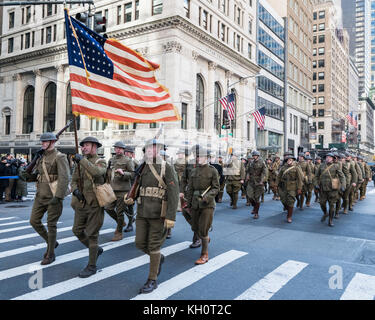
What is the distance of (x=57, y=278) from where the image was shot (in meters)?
Result: 4.83

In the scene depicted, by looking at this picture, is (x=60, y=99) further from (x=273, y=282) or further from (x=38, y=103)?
(x=273, y=282)

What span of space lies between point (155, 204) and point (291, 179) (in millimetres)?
7172

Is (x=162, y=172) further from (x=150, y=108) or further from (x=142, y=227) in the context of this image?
(x=150, y=108)

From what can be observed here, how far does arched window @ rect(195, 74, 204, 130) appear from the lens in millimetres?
35406

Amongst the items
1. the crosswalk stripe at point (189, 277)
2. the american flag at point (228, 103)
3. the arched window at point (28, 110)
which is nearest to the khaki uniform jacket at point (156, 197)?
the crosswalk stripe at point (189, 277)

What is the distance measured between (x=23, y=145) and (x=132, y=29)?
2237cm

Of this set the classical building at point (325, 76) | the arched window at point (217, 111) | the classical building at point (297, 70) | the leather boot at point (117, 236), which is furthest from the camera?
the classical building at point (325, 76)

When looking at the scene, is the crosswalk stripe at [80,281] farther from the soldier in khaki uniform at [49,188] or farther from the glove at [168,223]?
the glove at [168,223]

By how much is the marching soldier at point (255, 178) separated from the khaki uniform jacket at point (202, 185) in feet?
16.2

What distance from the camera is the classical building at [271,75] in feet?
155

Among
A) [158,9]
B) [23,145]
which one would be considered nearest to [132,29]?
[158,9]

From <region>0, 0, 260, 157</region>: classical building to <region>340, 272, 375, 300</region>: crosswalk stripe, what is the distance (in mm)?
21825

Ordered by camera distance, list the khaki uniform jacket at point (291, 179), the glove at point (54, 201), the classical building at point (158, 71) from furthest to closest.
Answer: the classical building at point (158, 71) < the khaki uniform jacket at point (291, 179) < the glove at point (54, 201)

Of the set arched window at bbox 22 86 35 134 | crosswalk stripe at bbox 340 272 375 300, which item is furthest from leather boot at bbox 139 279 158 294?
arched window at bbox 22 86 35 134
